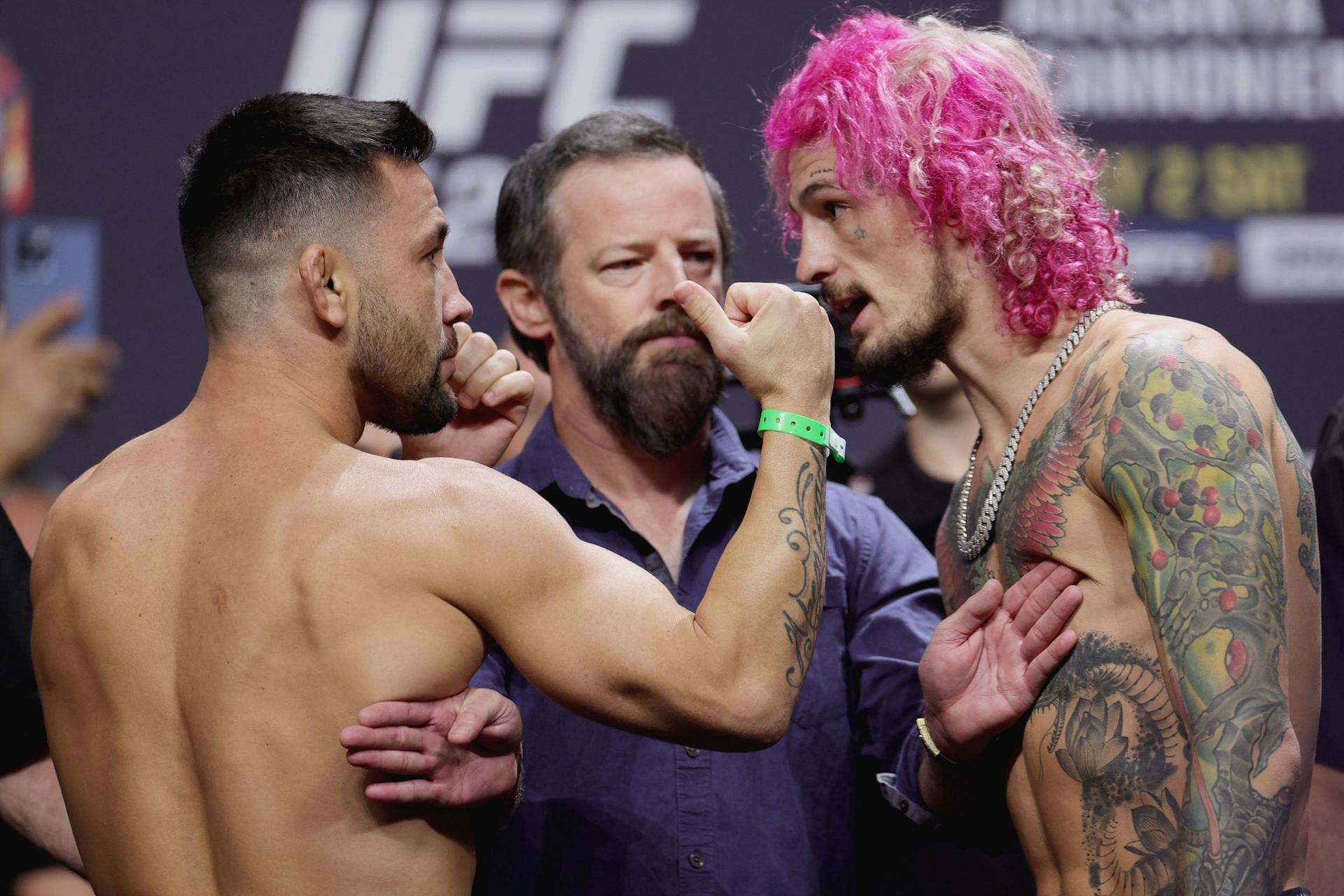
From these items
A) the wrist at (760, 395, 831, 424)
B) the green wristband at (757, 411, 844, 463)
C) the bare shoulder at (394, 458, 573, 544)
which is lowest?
the bare shoulder at (394, 458, 573, 544)

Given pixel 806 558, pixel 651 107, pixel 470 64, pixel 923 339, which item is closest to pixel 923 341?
pixel 923 339

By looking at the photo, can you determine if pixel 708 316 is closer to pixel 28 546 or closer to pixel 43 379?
pixel 43 379

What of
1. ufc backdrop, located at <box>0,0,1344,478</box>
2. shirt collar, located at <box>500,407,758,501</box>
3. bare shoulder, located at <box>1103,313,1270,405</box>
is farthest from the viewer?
ufc backdrop, located at <box>0,0,1344,478</box>

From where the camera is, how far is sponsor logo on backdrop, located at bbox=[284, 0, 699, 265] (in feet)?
13.4

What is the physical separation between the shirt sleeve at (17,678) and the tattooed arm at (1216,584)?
5.82ft

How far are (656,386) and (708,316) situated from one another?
748mm

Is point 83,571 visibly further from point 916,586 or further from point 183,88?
point 183,88

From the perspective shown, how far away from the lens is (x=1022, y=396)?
2.02 m

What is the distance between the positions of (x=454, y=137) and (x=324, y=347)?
102 inches

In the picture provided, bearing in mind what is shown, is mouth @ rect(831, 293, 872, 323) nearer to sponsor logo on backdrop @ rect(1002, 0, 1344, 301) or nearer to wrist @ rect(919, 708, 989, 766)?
wrist @ rect(919, 708, 989, 766)

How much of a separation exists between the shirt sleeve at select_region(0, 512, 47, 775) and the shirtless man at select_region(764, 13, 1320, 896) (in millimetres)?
1440

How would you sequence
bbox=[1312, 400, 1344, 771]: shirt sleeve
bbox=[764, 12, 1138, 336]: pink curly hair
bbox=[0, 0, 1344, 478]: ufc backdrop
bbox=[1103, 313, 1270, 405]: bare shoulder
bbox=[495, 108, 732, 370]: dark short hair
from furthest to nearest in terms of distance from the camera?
bbox=[0, 0, 1344, 478]: ufc backdrop → bbox=[495, 108, 732, 370]: dark short hair → bbox=[1312, 400, 1344, 771]: shirt sleeve → bbox=[764, 12, 1138, 336]: pink curly hair → bbox=[1103, 313, 1270, 405]: bare shoulder

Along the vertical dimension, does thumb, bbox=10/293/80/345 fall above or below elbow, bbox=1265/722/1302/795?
below

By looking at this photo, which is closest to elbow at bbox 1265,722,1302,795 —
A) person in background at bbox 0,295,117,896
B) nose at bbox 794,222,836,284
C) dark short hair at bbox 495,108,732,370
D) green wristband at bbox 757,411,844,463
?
green wristband at bbox 757,411,844,463
